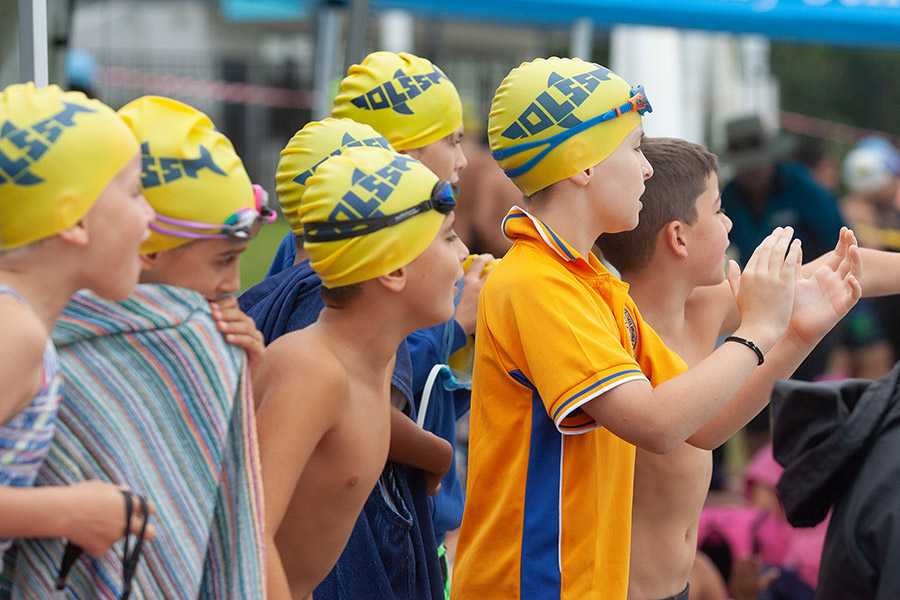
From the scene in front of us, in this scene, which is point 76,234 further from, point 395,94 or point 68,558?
point 395,94

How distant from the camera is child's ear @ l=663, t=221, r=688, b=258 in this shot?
9.16 feet

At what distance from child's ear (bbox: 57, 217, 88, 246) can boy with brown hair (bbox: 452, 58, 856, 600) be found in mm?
1000

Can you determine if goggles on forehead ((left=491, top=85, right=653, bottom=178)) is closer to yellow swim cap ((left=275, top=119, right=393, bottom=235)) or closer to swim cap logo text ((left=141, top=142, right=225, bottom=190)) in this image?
yellow swim cap ((left=275, top=119, right=393, bottom=235))

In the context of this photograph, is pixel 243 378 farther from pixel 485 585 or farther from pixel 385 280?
pixel 485 585

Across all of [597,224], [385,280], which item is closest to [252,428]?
[385,280]

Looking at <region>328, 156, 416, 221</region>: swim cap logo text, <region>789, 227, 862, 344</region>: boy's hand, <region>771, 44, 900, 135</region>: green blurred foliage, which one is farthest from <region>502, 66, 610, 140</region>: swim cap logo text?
<region>771, 44, 900, 135</region>: green blurred foliage

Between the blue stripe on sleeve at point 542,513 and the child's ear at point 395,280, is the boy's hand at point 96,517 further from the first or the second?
the blue stripe on sleeve at point 542,513

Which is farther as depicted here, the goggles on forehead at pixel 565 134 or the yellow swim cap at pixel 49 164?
the goggles on forehead at pixel 565 134

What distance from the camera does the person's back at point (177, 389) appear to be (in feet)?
5.88

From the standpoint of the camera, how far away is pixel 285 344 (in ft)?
7.06

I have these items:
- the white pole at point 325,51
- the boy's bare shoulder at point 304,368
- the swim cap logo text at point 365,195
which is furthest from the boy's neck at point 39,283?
the white pole at point 325,51

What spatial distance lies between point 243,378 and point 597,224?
1013mm

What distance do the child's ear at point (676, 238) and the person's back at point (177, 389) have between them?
126 centimetres

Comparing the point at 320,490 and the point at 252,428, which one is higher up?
the point at 252,428
